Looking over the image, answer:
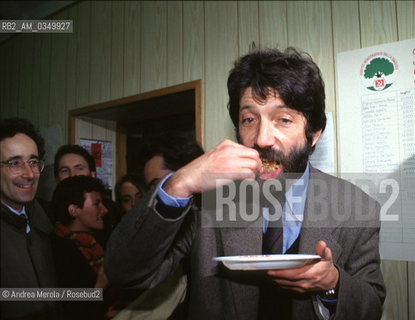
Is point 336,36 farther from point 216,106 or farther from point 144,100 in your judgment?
point 144,100

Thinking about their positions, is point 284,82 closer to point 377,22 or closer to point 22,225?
point 377,22

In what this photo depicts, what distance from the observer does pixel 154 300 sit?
95cm

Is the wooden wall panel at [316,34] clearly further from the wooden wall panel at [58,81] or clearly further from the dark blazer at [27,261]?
the dark blazer at [27,261]

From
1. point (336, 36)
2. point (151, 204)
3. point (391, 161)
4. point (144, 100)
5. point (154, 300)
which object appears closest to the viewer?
point (151, 204)

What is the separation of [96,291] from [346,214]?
0.78 m

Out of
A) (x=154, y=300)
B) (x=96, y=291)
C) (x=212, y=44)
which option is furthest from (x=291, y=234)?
(x=212, y=44)

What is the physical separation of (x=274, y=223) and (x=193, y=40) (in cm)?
146

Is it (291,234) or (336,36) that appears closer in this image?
(291,234)

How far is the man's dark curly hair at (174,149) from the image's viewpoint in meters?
1.43

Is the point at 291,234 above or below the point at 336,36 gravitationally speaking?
below

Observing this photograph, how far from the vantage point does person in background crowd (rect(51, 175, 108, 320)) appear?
2.05 feet

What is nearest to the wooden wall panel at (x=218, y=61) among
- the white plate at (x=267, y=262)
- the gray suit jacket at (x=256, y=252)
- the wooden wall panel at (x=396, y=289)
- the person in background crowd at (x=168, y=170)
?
the person in background crowd at (x=168, y=170)

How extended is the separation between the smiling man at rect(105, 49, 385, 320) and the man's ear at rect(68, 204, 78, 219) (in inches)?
4.4

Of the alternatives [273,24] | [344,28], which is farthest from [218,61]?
[344,28]
